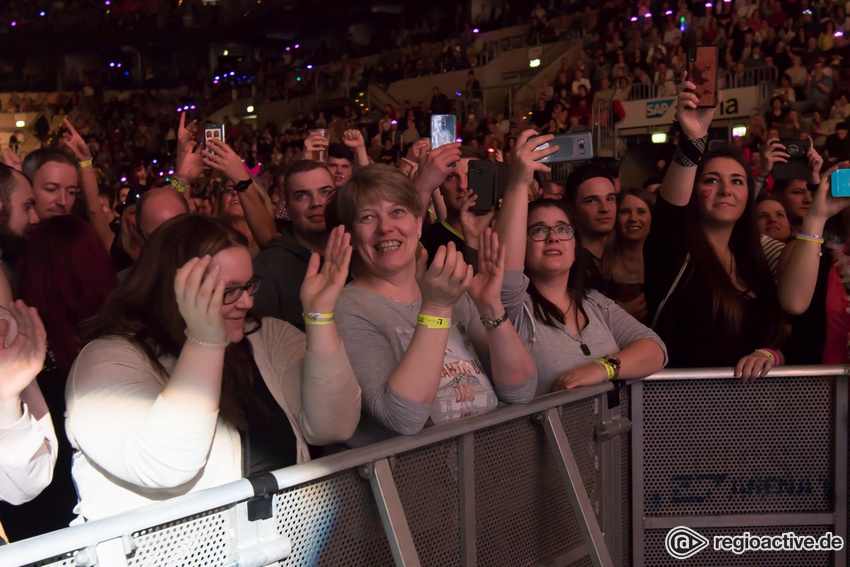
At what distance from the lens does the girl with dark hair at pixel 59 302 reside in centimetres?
211

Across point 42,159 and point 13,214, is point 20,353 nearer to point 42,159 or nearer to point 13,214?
point 13,214

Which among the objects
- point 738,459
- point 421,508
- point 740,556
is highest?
point 421,508

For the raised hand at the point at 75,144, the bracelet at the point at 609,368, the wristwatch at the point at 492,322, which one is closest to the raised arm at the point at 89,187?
the raised hand at the point at 75,144

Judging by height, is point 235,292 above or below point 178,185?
below

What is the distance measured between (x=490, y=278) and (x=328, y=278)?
1.68ft

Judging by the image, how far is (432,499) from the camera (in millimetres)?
1864

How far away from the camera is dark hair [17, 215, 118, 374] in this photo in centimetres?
226

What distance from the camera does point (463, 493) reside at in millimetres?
1929

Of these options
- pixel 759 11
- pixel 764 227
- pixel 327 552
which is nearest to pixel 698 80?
pixel 764 227

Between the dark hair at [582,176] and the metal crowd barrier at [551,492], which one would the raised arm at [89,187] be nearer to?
the dark hair at [582,176]

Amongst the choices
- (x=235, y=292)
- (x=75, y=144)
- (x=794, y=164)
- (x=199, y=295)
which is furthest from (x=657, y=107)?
(x=199, y=295)

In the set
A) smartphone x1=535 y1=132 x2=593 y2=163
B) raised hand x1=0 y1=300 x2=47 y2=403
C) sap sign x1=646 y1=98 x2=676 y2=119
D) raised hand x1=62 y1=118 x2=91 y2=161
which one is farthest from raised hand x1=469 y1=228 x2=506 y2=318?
sap sign x1=646 y1=98 x2=676 y2=119

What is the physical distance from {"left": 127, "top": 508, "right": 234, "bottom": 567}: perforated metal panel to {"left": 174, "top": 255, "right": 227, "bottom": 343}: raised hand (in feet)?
1.05

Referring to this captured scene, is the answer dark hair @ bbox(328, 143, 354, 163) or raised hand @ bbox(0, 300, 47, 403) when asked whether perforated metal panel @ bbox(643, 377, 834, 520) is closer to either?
raised hand @ bbox(0, 300, 47, 403)
